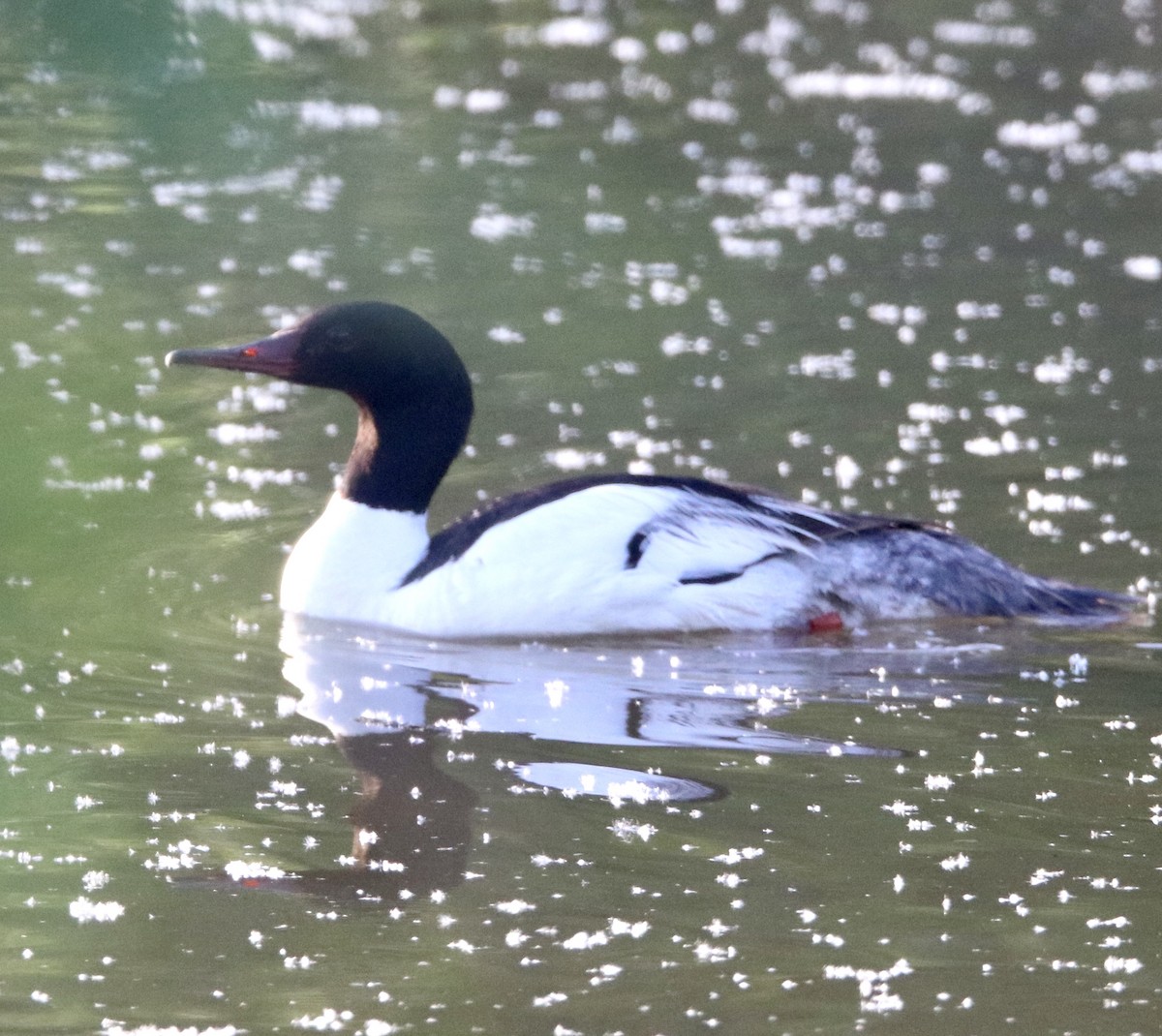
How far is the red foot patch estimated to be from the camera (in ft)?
25.7

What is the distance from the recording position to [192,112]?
6.88 ft

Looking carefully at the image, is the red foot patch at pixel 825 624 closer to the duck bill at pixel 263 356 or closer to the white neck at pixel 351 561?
the white neck at pixel 351 561

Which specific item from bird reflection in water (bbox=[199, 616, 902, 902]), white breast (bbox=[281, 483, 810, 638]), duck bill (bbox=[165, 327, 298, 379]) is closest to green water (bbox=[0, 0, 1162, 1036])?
bird reflection in water (bbox=[199, 616, 902, 902])

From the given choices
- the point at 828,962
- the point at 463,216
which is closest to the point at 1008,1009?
the point at 828,962

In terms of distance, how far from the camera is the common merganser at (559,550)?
7.61m

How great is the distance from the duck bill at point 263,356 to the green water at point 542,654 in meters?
0.34

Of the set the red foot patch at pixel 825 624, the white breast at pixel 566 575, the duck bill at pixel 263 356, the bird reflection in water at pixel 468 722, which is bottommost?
the bird reflection in water at pixel 468 722

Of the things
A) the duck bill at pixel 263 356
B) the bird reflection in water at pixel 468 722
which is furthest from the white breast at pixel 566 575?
the duck bill at pixel 263 356

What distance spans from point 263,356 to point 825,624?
244cm

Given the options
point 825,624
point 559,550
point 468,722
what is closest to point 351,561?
point 559,550

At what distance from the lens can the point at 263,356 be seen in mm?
7965

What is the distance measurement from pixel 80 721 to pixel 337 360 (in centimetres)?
211

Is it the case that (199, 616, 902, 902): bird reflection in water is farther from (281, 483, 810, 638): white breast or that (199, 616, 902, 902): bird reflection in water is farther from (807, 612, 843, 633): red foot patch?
(807, 612, 843, 633): red foot patch

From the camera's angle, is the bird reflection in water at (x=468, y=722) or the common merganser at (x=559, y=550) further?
the common merganser at (x=559, y=550)
